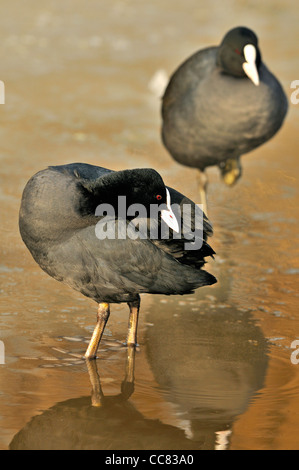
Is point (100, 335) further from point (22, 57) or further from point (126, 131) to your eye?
point (22, 57)

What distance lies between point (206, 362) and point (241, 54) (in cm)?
350

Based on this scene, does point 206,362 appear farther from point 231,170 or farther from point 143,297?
point 231,170

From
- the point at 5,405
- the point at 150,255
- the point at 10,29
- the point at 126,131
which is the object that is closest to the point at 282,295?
the point at 150,255

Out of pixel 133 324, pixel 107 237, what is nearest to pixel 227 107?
pixel 133 324

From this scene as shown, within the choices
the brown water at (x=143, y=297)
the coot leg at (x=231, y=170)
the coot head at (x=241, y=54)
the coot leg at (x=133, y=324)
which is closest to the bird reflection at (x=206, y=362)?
the brown water at (x=143, y=297)

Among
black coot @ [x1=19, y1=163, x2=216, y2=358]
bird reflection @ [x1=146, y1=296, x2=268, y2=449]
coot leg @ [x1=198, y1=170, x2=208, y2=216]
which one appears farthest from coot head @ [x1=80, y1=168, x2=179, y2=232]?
coot leg @ [x1=198, y1=170, x2=208, y2=216]

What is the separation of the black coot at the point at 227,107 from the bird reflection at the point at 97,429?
3.57 m

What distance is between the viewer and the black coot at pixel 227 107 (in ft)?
25.3

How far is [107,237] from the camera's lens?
197 inches

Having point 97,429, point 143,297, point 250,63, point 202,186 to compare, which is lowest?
point 97,429

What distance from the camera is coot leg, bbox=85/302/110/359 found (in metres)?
5.23

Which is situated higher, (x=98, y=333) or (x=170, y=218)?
(x=170, y=218)

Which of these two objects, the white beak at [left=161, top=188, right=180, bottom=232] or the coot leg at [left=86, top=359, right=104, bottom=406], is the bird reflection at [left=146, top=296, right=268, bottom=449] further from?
the white beak at [left=161, top=188, right=180, bottom=232]

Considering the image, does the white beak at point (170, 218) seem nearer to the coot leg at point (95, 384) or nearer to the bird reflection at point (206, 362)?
the bird reflection at point (206, 362)
